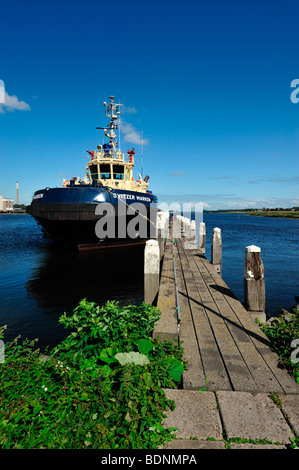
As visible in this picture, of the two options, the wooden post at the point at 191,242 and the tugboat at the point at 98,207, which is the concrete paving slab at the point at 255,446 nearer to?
the wooden post at the point at 191,242

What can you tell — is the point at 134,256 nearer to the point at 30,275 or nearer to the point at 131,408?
the point at 30,275

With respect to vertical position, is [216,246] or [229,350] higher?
[216,246]

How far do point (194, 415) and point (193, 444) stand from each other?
323mm

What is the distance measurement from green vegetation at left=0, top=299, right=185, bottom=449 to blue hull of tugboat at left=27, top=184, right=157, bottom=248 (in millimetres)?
13377

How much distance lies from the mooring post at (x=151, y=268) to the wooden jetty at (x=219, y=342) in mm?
203

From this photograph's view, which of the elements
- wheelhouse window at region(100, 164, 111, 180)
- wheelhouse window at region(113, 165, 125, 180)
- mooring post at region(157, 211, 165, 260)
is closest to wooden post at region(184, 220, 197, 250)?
mooring post at region(157, 211, 165, 260)

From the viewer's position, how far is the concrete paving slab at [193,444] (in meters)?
2.21

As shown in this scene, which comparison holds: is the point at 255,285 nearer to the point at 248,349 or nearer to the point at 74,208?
the point at 248,349

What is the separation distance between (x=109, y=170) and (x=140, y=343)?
759 inches

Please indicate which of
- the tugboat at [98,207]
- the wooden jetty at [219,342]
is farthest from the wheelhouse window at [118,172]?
the wooden jetty at [219,342]

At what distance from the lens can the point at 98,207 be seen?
16.7 m

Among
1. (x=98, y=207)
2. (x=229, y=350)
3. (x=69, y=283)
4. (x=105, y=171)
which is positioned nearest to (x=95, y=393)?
(x=229, y=350)

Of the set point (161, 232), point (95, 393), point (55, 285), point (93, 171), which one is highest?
point (93, 171)

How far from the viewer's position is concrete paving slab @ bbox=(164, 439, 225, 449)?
2.21 m
